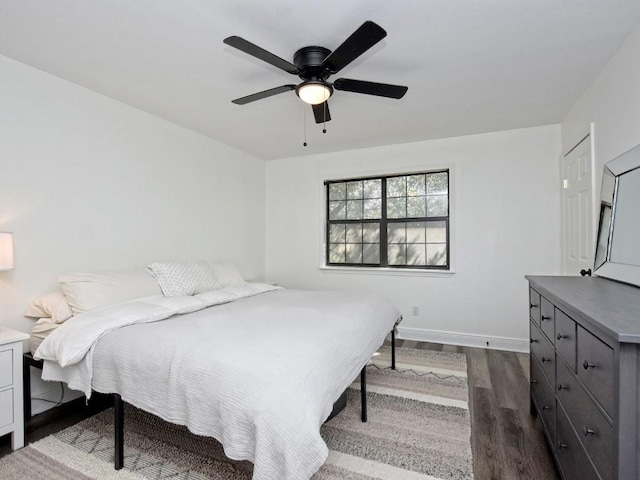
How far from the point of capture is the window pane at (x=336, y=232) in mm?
4719

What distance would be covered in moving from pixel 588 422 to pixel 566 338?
0.38 meters

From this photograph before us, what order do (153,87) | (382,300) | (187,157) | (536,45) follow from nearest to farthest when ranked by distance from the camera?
(536,45) → (153,87) → (382,300) → (187,157)

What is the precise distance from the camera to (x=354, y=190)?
15.2ft

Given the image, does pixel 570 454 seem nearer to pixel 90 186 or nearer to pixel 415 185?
pixel 415 185

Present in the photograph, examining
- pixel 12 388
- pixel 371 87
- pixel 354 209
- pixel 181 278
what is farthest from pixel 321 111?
pixel 12 388

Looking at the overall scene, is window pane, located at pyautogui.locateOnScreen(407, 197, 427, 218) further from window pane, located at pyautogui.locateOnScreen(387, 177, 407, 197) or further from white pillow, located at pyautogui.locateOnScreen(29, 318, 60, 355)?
white pillow, located at pyautogui.locateOnScreen(29, 318, 60, 355)

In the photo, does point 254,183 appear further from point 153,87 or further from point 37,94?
point 37,94

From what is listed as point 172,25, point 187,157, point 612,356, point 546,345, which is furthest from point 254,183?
point 612,356

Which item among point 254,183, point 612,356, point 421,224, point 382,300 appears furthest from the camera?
point 254,183

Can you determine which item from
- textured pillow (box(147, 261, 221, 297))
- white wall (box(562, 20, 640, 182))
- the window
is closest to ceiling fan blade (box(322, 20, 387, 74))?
white wall (box(562, 20, 640, 182))

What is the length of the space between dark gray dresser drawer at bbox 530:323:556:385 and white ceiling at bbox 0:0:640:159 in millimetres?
1759

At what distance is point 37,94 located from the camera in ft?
8.03

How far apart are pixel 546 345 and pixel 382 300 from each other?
4.09 ft

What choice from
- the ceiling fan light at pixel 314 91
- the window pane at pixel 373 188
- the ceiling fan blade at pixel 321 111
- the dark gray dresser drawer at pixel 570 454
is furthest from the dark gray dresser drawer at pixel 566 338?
the window pane at pixel 373 188
